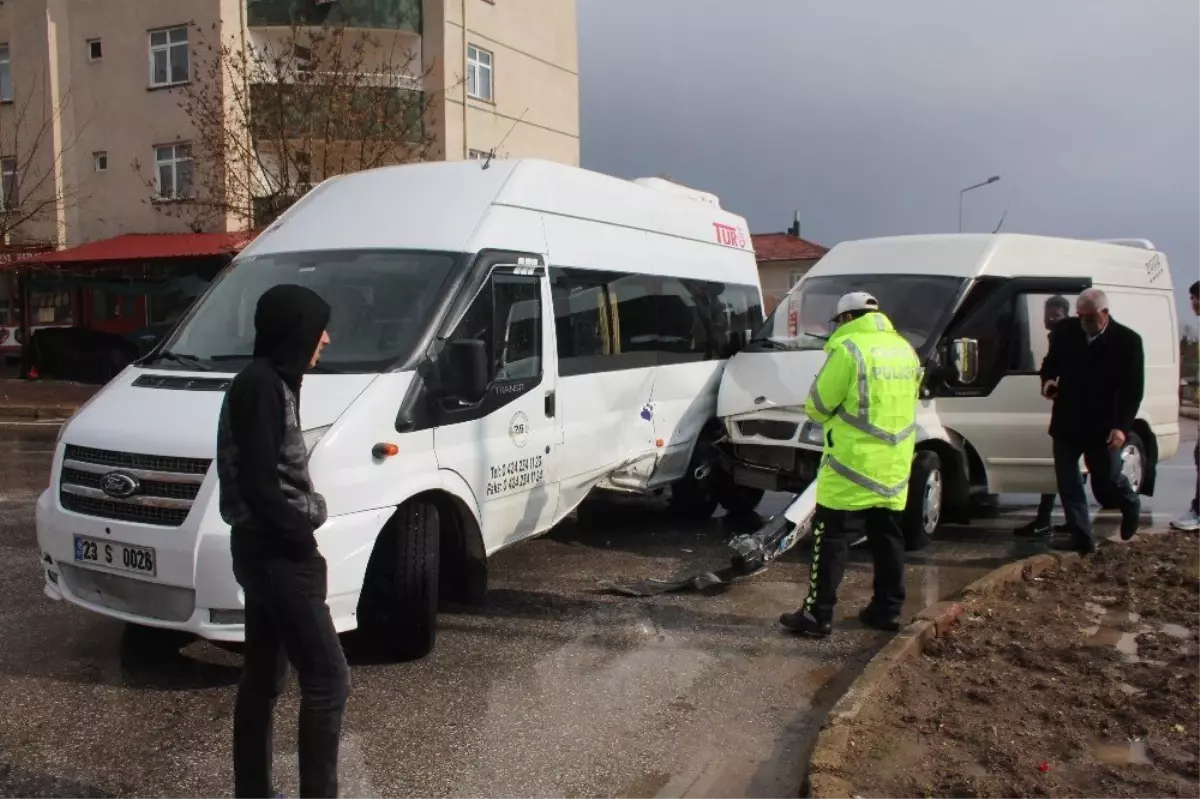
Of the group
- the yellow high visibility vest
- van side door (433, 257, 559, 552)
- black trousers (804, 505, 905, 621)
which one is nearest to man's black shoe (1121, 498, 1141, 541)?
black trousers (804, 505, 905, 621)

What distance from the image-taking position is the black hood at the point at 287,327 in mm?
3078

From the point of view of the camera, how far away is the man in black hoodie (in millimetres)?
3061

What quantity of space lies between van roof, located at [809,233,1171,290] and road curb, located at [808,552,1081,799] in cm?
249

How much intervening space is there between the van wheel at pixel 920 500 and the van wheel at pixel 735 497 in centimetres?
167

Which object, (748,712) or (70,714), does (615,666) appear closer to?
(748,712)

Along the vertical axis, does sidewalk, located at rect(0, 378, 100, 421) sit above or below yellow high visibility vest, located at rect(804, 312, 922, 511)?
below

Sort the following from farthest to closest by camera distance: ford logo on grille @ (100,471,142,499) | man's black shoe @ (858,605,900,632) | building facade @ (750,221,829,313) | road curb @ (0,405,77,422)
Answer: building facade @ (750,221,829,313) → road curb @ (0,405,77,422) → man's black shoe @ (858,605,900,632) → ford logo on grille @ (100,471,142,499)

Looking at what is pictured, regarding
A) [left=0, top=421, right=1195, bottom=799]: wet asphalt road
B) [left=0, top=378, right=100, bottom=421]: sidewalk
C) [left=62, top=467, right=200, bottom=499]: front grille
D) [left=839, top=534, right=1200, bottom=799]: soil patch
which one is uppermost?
[left=62, top=467, right=200, bottom=499]: front grille

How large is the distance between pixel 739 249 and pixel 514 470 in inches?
200

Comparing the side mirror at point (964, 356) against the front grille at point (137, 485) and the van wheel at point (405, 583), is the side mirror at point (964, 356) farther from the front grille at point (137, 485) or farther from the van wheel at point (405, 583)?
the front grille at point (137, 485)

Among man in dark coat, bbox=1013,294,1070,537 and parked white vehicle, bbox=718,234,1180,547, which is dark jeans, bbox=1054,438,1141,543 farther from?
man in dark coat, bbox=1013,294,1070,537

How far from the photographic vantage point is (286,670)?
3391 millimetres

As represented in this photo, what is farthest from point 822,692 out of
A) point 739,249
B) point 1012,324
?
point 739,249

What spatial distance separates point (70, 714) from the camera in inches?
176
